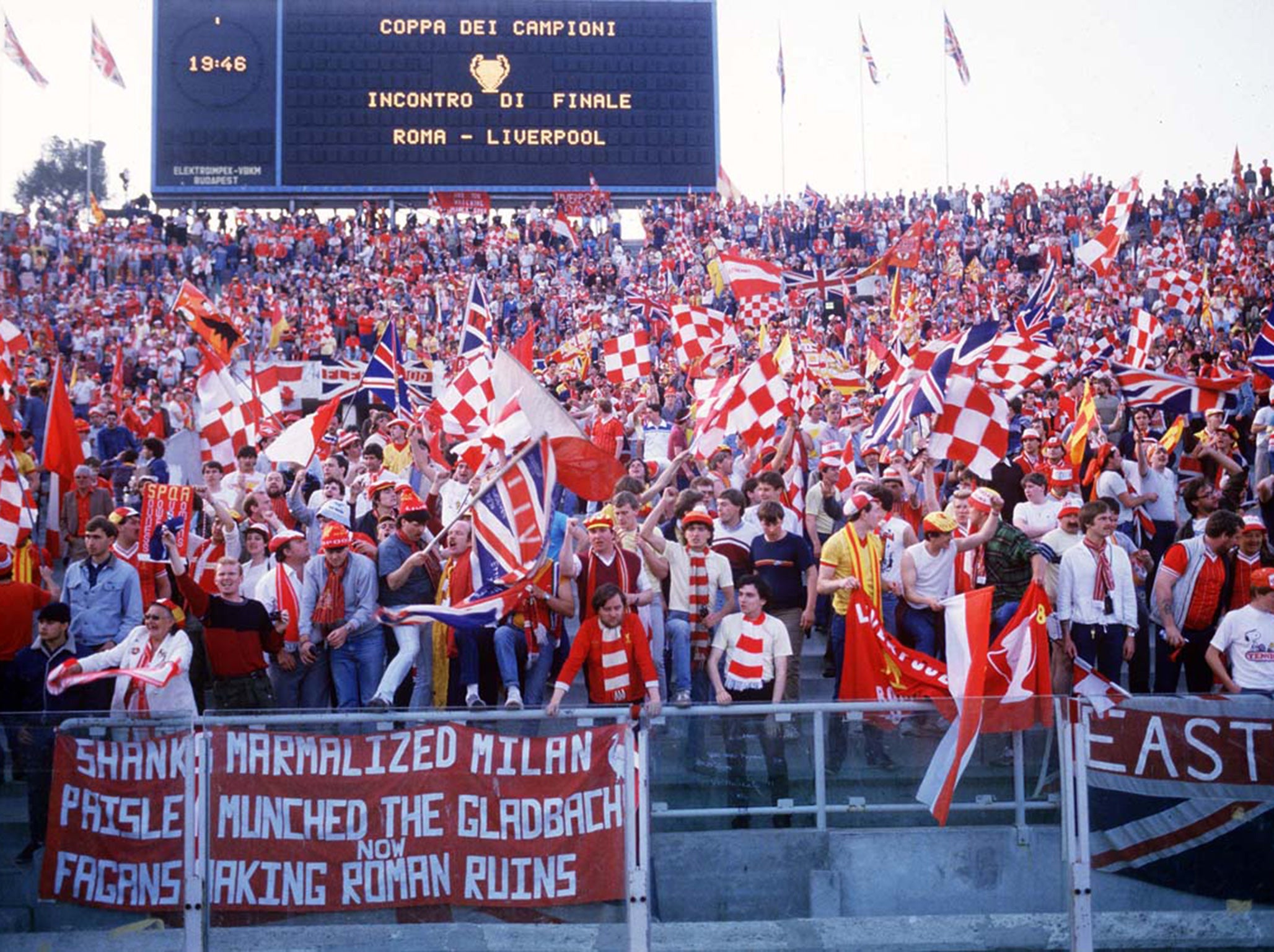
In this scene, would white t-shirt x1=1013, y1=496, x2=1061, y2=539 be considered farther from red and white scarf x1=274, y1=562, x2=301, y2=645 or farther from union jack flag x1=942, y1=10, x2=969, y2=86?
union jack flag x1=942, y1=10, x2=969, y2=86

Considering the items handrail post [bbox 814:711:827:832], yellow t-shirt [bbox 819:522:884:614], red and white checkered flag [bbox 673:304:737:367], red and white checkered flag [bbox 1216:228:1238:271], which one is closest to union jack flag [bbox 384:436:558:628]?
handrail post [bbox 814:711:827:832]

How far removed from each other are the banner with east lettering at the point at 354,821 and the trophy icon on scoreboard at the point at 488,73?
3522 centimetres

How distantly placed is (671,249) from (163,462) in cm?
2300

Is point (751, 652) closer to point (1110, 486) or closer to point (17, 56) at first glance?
point (1110, 486)

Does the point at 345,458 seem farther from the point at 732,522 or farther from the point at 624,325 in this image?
the point at 624,325

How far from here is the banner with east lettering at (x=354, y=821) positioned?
772cm

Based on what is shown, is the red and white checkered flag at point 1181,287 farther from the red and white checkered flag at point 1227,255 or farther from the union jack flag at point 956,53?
the union jack flag at point 956,53

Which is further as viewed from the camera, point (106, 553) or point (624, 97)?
point (624, 97)

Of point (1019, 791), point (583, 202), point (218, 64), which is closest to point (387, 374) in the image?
point (1019, 791)

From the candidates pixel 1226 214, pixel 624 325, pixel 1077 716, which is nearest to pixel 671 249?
pixel 624 325

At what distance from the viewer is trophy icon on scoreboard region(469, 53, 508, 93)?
41219 millimetres

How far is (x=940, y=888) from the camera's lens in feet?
26.2

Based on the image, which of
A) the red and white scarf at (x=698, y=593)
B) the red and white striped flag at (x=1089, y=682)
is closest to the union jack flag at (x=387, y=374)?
the red and white scarf at (x=698, y=593)

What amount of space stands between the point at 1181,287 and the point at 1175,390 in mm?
9182
